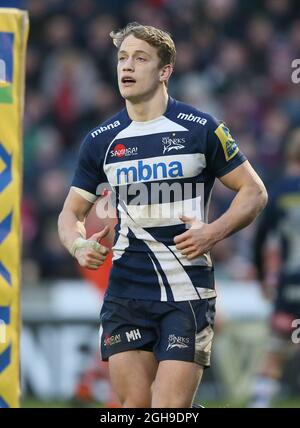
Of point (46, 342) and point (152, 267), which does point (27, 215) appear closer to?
point (46, 342)

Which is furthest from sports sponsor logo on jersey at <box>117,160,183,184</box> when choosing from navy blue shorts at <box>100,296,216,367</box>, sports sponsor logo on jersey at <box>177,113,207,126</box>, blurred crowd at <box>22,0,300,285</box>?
blurred crowd at <box>22,0,300,285</box>

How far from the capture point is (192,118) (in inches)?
267

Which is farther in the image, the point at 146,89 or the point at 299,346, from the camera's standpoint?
the point at 299,346

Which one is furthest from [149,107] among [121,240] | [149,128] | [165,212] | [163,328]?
[163,328]

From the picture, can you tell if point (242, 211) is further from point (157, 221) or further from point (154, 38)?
point (154, 38)

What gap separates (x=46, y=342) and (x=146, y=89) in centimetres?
647

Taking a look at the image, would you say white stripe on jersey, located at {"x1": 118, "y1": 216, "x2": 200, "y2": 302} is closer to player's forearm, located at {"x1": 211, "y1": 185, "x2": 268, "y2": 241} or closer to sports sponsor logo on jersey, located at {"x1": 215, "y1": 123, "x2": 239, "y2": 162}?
player's forearm, located at {"x1": 211, "y1": 185, "x2": 268, "y2": 241}

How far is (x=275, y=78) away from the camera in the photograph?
18156 millimetres

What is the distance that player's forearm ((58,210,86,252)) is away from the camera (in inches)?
270

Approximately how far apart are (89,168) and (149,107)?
52 centimetres

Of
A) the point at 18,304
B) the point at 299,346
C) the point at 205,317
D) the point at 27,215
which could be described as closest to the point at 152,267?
the point at 205,317

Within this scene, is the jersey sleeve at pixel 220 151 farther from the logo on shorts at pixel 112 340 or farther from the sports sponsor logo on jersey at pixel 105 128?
the logo on shorts at pixel 112 340

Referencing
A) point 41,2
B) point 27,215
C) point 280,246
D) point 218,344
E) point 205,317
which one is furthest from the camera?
point 41,2

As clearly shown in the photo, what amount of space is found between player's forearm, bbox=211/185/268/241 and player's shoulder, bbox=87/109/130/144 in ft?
2.68
